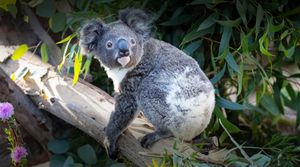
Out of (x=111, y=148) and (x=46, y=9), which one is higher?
(x=46, y=9)

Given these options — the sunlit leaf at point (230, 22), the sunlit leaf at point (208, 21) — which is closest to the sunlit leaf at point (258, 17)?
the sunlit leaf at point (230, 22)

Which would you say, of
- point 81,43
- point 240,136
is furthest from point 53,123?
point 240,136

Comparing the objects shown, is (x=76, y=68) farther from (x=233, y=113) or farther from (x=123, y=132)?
(x=233, y=113)

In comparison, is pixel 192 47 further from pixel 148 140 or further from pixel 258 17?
pixel 148 140

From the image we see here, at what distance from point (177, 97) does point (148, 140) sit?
0.26m

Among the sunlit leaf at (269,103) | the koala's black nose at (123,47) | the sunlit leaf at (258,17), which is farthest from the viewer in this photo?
the sunlit leaf at (269,103)

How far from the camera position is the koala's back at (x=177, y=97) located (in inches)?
99.3

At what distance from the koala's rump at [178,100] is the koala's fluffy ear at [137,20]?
237 millimetres

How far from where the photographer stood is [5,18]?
338 cm

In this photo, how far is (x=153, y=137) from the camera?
2549 mm

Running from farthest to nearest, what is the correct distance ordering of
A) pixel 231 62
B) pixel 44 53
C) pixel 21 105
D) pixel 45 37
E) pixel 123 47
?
pixel 45 37 → pixel 44 53 → pixel 21 105 → pixel 231 62 → pixel 123 47

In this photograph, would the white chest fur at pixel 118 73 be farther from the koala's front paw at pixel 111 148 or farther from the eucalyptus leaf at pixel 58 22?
the eucalyptus leaf at pixel 58 22

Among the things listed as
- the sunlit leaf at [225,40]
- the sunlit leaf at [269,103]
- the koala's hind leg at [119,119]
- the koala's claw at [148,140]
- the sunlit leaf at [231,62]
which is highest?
the sunlit leaf at [225,40]

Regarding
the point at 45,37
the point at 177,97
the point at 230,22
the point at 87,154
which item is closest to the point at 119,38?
the point at 177,97
